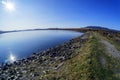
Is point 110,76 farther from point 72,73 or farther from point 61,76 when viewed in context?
point 61,76

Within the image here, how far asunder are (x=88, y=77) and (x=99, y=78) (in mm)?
980

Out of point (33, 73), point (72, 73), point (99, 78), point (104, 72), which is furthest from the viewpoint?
point (33, 73)

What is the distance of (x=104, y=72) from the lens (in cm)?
1566

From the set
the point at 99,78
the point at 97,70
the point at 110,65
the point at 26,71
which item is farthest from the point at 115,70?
the point at 26,71

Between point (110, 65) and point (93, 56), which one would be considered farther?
point (93, 56)

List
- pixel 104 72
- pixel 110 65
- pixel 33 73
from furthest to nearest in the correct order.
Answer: pixel 33 73, pixel 110 65, pixel 104 72

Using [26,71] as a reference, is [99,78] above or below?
above

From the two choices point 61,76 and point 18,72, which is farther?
point 18,72

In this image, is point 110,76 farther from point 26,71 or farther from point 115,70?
point 26,71

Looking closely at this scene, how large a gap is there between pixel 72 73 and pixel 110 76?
3.79m

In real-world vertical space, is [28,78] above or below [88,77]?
→ below

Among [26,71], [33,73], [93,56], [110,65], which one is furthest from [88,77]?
[26,71]

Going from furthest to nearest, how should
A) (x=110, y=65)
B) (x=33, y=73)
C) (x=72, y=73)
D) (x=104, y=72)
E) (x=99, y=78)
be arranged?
(x=33, y=73) → (x=110, y=65) → (x=72, y=73) → (x=104, y=72) → (x=99, y=78)

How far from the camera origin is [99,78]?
46.9ft
